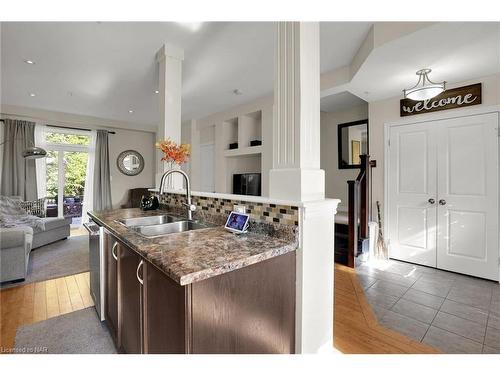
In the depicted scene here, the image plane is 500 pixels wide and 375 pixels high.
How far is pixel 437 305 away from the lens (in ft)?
7.28

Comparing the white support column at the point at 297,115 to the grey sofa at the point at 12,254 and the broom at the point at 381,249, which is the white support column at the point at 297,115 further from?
the grey sofa at the point at 12,254

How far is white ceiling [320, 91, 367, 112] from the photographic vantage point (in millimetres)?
3971

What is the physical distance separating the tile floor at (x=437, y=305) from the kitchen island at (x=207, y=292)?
1.23 meters

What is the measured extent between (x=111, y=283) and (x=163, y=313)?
89 centimetres

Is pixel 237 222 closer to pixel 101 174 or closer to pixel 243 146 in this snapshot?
pixel 243 146

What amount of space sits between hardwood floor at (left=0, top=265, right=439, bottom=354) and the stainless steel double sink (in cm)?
102

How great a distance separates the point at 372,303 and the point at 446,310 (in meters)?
0.59

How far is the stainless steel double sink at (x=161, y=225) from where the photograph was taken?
1.78 meters

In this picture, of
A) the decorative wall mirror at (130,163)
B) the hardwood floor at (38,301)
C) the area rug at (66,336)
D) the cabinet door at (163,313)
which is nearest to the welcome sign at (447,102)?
the cabinet door at (163,313)

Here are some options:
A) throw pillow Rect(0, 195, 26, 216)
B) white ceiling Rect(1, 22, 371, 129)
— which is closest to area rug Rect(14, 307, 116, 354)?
white ceiling Rect(1, 22, 371, 129)

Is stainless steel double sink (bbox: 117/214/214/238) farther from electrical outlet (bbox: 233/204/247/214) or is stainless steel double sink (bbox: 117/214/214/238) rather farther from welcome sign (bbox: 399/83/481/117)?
welcome sign (bbox: 399/83/481/117)
